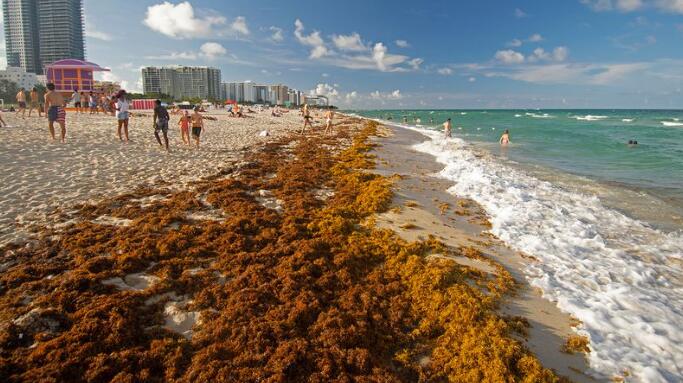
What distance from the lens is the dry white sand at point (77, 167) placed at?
6113mm

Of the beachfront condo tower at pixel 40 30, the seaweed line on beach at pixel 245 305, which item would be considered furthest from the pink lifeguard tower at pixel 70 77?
the beachfront condo tower at pixel 40 30

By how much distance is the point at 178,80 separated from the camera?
131 meters

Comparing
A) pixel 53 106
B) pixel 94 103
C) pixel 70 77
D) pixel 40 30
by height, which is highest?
pixel 40 30

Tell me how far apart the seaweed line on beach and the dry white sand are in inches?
38.0

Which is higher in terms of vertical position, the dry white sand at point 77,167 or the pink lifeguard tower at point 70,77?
the pink lifeguard tower at point 70,77

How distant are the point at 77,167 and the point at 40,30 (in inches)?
6272

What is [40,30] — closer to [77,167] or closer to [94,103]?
[94,103]

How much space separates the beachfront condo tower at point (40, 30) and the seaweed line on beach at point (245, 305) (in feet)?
501

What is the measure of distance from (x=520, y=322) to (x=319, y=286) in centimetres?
227

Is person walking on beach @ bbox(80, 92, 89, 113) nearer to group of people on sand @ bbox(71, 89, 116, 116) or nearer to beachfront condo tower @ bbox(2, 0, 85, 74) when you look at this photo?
group of people on sand @ bbox(71, 89, 116, 116)

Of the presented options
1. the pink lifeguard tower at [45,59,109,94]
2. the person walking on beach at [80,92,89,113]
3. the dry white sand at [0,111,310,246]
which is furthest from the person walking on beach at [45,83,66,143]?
the pink lifeguard tower at [45,59,109,94]

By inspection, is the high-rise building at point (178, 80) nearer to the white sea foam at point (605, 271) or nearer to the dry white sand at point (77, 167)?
the dry white sand at point (77, 167)

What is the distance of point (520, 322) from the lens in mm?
3561

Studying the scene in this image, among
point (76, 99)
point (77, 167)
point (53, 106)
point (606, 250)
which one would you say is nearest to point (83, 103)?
point (76, 99)
